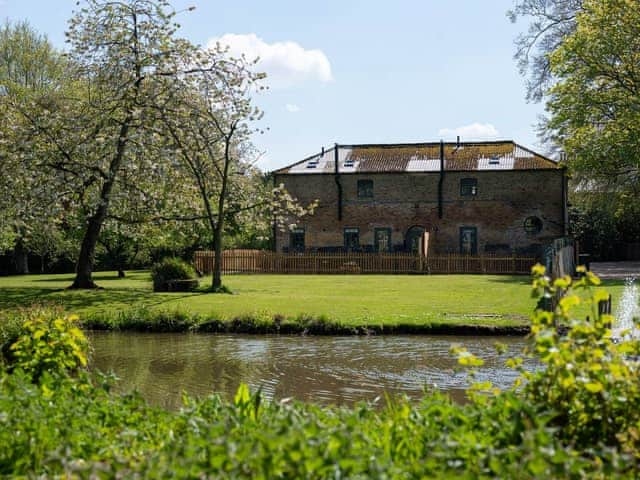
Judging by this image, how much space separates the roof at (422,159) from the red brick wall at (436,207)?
15.9 inches

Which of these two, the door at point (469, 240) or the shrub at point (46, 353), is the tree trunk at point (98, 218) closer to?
the shrub at point (46, 353)

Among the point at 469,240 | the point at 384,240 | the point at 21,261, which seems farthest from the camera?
the point at 21,261

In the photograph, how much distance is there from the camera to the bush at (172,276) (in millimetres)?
27688

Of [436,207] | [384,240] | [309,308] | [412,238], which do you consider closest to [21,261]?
[384,240]

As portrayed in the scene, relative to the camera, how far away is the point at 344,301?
22859 mm

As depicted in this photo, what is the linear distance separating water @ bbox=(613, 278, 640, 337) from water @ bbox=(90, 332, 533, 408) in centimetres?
215

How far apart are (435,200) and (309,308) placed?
26019 mm

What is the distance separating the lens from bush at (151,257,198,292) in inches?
1090

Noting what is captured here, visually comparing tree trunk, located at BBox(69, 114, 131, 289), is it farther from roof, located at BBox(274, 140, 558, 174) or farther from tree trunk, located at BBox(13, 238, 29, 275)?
tree trunk, located at BBox(13, 238, 29, 275)

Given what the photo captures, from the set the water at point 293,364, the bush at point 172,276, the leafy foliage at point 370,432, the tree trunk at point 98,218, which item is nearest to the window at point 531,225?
the bush at point 172,276

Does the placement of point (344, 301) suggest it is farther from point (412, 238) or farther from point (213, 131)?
point (412, 238)

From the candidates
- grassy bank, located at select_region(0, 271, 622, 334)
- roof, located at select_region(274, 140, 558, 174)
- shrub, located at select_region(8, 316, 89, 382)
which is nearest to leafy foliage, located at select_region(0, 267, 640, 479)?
shrub, located at select_region(8, 316, 89, 382)

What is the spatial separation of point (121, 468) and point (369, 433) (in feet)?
6.11

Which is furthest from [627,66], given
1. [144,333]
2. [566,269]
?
[144,333]
